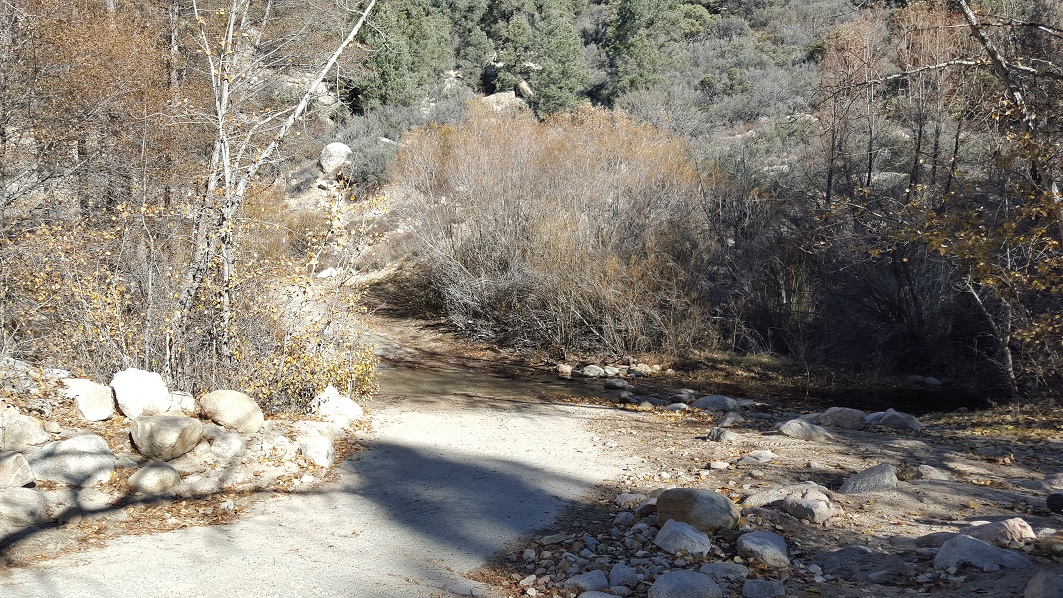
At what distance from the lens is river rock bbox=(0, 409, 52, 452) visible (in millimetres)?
6652

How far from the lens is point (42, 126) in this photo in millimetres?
13062

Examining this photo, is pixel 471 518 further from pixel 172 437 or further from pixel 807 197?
pixel 807 197

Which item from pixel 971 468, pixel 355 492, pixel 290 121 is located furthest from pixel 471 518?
pixel 290 121

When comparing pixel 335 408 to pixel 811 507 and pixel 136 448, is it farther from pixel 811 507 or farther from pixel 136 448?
pixel 811 507

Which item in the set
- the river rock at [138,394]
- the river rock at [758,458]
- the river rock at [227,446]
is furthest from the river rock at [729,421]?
the river rock at [138,394]

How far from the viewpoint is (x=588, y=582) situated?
5234mm

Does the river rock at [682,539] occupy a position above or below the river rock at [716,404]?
above

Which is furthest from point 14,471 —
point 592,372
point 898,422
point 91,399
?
point 592,372

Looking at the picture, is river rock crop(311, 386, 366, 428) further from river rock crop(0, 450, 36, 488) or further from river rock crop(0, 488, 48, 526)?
river rock crop(0, 488, 48, 526)

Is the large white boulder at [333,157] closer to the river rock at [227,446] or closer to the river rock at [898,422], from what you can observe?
the river rock at [898,422]

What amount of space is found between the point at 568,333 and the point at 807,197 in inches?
265

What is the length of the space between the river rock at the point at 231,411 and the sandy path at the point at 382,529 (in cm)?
102

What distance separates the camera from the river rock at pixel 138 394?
7980 mm

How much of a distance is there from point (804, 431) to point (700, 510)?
422 centimetres
